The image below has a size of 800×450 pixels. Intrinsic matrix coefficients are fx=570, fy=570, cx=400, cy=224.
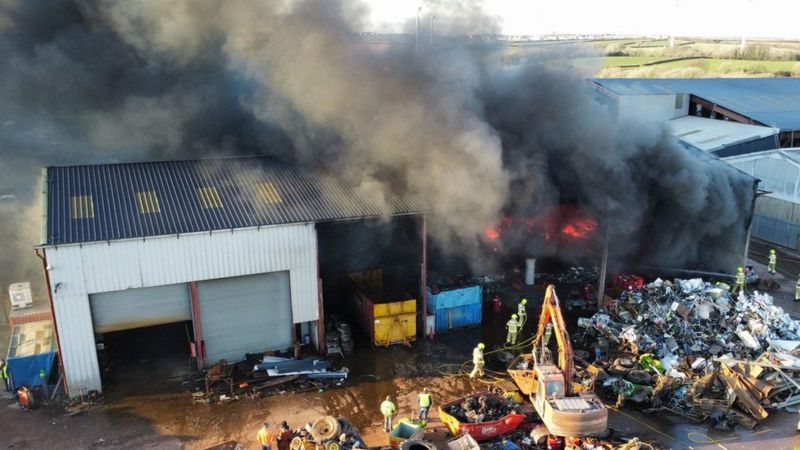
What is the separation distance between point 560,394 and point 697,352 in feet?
19.2

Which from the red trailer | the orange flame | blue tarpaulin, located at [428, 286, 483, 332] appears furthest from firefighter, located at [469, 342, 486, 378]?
the orange flame

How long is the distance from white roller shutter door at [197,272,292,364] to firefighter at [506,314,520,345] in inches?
259

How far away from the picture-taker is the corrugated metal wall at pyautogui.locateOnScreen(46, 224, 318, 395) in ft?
45.7

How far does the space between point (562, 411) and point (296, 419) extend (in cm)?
622

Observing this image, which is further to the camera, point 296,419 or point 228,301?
point 228,301

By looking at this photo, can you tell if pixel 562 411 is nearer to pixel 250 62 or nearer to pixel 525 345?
pixel 525 345

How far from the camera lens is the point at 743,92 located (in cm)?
4094

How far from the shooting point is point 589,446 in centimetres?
1180

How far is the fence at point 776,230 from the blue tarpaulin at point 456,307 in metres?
17.5

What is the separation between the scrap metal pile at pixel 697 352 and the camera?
14031 millimetres

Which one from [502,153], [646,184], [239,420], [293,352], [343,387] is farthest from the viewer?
[646,184]

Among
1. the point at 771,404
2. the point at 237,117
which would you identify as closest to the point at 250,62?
the point at 237,117

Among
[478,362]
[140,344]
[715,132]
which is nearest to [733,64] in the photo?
[715,132]

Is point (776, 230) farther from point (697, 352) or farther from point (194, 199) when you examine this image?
point (194, 199)
